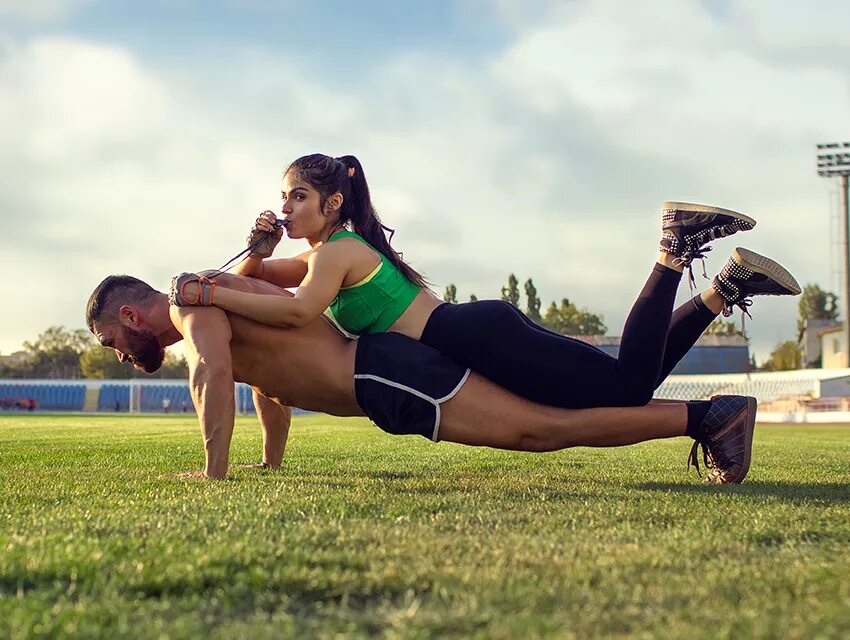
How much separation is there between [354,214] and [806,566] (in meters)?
2.95

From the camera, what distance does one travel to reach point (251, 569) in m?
1.74

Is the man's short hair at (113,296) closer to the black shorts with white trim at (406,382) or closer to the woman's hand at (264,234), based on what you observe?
the woman's hand at (264,234)

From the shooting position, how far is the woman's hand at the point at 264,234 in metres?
4.32

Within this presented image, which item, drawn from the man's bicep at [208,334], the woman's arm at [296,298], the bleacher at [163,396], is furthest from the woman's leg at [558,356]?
the bleacher at [163,396]

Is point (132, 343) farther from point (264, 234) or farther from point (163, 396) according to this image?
point (163, 396)

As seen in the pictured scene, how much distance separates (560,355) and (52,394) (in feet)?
206

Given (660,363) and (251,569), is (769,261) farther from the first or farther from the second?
(251,569)

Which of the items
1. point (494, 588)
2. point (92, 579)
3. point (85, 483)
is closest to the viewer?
point (494, 588)

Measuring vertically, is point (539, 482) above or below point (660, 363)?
below

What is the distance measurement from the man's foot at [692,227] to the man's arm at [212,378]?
2.09 m

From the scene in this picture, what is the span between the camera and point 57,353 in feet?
280

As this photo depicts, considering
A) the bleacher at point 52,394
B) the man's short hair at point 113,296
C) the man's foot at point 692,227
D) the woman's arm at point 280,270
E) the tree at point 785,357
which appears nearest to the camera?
the man's foot at point 692,227

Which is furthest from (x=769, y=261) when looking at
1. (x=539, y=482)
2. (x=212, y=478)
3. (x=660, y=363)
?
(x=212, y=478)

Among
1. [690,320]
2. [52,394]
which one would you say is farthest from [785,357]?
[690,320]
